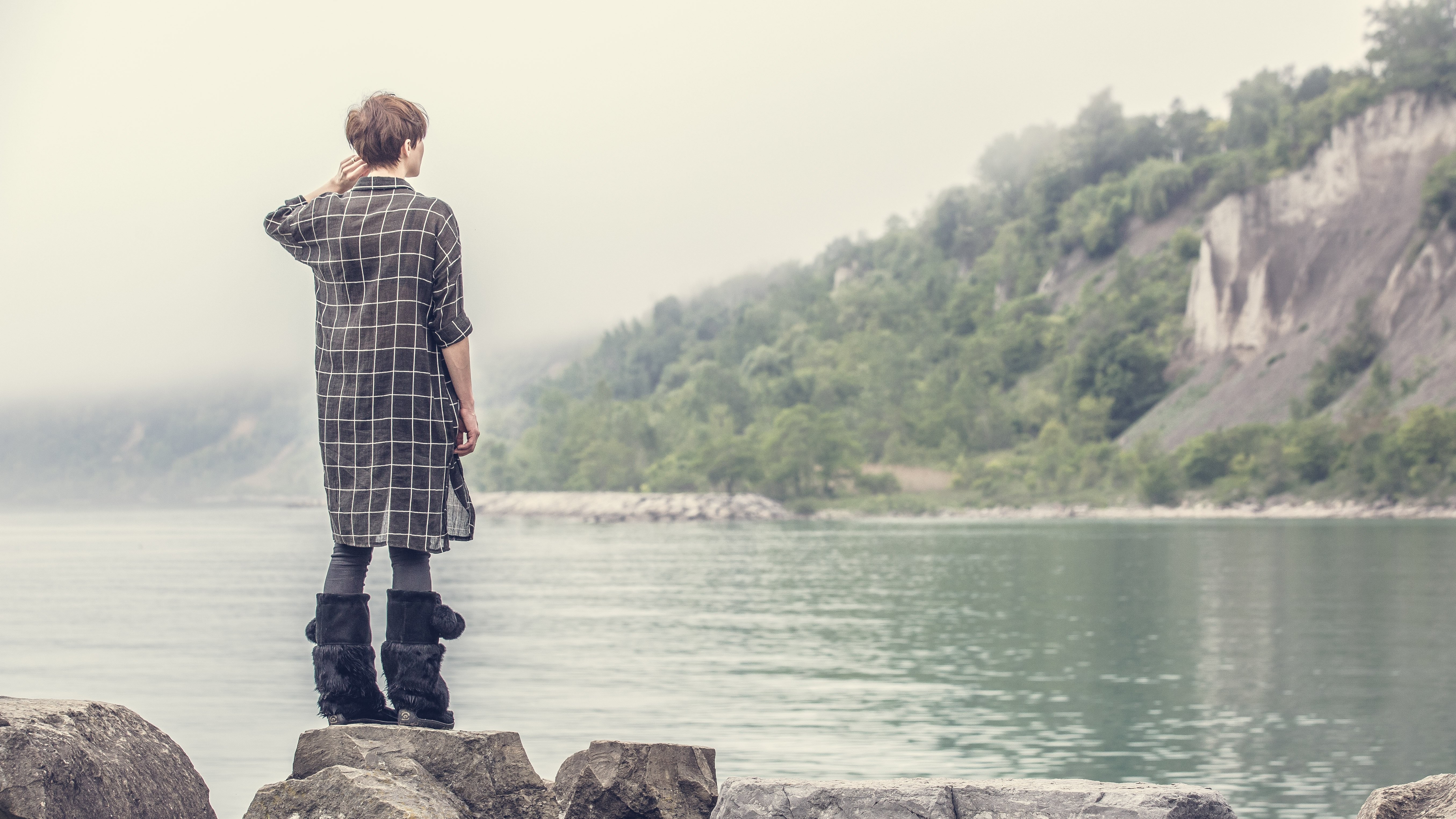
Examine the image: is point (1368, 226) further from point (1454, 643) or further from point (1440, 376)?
point (1454, 643)

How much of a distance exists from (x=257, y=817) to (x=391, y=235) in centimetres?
209

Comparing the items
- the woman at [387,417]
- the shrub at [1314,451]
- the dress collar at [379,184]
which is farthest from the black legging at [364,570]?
the shrub at [1314,451]

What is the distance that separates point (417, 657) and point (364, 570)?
0.41 m

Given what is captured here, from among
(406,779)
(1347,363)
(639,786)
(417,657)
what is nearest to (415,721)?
(417,657)

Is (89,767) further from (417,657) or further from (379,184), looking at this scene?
(379,184)

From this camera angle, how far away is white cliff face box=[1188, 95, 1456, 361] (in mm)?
114375

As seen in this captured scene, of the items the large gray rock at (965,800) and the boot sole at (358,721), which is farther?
the boot sole at (358,721)

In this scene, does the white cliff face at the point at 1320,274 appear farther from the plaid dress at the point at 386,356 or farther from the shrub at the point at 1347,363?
the plaid dress at the point at 386,356

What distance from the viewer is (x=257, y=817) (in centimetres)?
409

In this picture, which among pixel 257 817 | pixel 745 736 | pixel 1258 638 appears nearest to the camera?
pixel 257 817

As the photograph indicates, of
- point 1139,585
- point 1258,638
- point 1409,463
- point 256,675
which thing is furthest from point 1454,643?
point 1409,463

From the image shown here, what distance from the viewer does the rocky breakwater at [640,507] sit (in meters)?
128

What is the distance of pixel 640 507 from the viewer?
13712cm

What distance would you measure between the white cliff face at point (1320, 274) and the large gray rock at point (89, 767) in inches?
4331
